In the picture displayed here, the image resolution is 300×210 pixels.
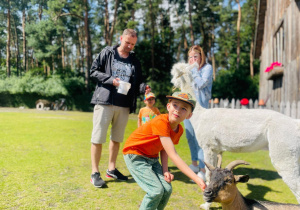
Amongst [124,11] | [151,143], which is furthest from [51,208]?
[124,11]

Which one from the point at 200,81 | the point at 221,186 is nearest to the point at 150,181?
the point at 221,186

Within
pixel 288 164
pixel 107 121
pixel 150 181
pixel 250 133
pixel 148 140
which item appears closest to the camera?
pixel 150 181

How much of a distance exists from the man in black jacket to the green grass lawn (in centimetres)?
47

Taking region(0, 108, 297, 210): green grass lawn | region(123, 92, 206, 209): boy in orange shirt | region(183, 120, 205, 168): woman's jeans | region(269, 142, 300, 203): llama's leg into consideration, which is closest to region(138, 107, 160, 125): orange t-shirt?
region(183, 120, 205, 168): woman's jeans

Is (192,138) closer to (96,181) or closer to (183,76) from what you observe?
(183,76)

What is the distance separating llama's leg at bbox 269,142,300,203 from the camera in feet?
9.11

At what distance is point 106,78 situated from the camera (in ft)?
12.0

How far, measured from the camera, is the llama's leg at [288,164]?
278 centimetres

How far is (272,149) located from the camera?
295 centimetres

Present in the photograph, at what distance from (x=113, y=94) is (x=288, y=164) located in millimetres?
2659

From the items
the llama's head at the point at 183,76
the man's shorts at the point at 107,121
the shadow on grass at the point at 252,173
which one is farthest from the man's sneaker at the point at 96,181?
the llama's head at the point at 183,76

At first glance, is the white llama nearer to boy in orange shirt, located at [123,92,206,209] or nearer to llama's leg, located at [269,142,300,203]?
llama's leg, located at [269,142,300,203]

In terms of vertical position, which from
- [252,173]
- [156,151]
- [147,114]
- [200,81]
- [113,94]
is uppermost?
[200,81]

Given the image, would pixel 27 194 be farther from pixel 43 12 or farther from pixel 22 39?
pixel 43 12
